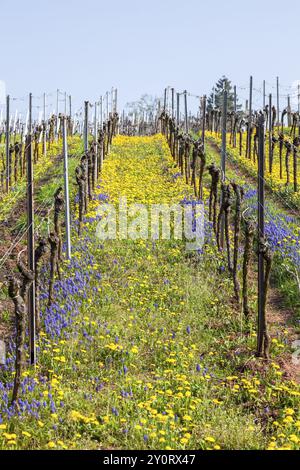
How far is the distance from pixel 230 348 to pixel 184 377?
1.57 m

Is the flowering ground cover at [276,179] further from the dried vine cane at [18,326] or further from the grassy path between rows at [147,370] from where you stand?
the dried vine cane at [18,326]

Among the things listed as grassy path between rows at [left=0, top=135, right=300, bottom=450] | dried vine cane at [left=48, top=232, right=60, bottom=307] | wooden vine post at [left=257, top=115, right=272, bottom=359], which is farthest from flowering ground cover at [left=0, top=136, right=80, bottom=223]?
wooden vine post at [left=257, top=115, right=272, bottom=359]

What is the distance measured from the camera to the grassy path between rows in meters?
6.23

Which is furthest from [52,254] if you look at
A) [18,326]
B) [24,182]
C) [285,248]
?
[24,182]

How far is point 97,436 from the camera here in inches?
245

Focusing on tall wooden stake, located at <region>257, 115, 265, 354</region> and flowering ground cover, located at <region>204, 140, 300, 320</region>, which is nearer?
tall wooden stake, located at <region>257, 115, 265, 354</region>

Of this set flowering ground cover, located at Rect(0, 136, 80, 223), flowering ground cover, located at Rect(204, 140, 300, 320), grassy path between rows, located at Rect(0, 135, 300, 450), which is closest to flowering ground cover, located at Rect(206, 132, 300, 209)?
flowering ground cover, located at Rect(204, 140, 300, 320)

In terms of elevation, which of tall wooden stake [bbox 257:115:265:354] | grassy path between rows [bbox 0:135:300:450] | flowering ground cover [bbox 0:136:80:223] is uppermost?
flowering ground cover [bbox 0:136:80:223]

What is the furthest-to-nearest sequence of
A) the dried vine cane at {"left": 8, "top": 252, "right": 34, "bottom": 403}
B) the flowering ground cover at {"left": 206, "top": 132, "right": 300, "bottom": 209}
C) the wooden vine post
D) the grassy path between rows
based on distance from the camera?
1. the flowering ground cover at {"left": 206, "top": 132, "right": 300, "bottom": 209}
2. the wooden vine post
3. the dried vine cane at {"left": 8, "top": 252, "right": 34, "bottom": 403}
4. the grassy path between rows

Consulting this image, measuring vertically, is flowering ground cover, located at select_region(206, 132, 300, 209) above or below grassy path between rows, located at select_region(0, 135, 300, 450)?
above

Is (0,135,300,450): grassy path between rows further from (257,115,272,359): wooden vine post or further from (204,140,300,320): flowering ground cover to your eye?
(204,140,300,320): flowering ground cover

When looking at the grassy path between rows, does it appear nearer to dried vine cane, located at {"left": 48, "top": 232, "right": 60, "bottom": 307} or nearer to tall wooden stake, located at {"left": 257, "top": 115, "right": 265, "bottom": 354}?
dried vine cane, located at {"left": 48, "top": 232, "right": 60, "bottom": 307}

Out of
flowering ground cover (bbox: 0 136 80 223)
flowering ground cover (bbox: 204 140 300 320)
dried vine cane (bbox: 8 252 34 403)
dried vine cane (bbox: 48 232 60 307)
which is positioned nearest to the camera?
dried vine cane (bbox: 8 252 34 403)

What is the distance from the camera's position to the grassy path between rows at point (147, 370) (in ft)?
20.4
